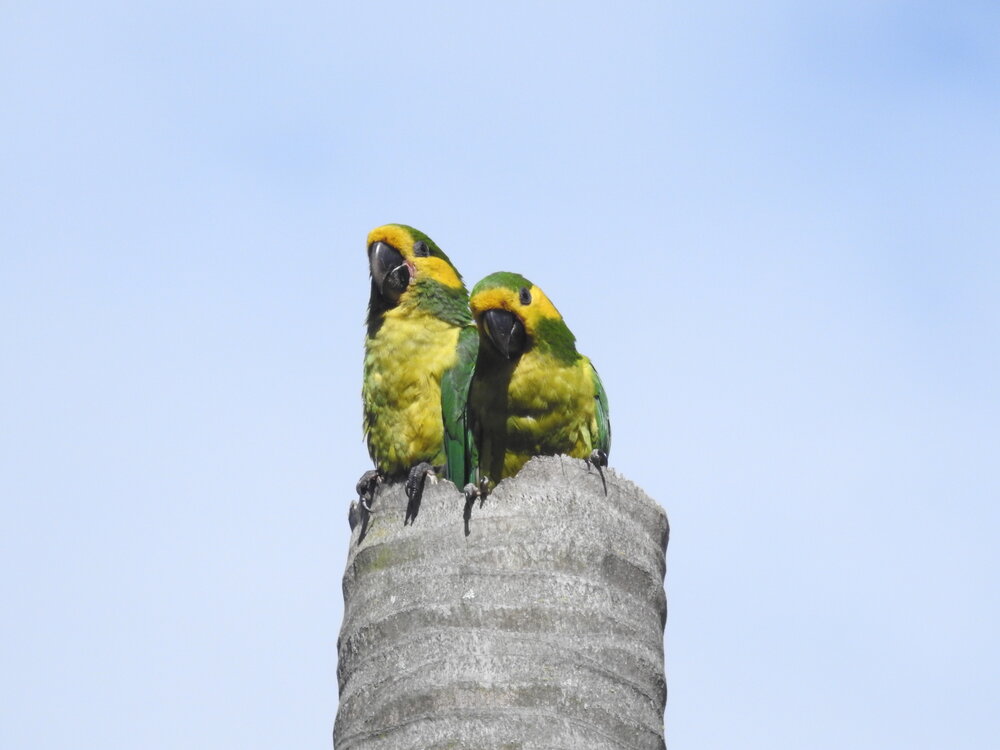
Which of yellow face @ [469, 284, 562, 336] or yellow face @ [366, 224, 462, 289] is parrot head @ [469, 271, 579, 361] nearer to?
yellow face @ [469, 284, 562, 336]

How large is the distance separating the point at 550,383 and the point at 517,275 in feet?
2.31

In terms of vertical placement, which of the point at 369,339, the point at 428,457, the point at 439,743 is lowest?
the point at 439,743

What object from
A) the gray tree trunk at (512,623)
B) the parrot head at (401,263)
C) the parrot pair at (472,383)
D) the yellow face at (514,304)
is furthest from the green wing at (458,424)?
the gray tree trunk at (512,623)

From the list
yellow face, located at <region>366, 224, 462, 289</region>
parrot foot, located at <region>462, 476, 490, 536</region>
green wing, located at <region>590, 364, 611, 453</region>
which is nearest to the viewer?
parrot foot, located at <region>462, 476, 490, 536</region>

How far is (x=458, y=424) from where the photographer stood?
7004 mm

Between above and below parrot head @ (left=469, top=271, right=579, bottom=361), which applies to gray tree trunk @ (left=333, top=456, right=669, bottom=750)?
below

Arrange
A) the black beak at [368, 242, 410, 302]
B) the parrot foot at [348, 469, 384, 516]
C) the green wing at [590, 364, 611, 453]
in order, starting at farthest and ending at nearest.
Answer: the black beak at [368, 242, 410, 302] → the green wing at [590, 364, 611, 453] → the parrot foot at [348, 469, 384, 516]

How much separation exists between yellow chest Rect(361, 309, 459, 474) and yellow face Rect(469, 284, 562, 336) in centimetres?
49

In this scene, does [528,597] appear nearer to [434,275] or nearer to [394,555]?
[394,555]

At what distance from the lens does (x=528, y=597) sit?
3975 mm

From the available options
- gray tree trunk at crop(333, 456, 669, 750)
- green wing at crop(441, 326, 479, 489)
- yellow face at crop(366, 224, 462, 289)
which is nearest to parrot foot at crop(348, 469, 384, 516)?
green wing at crop(441, 326, 479, 489)

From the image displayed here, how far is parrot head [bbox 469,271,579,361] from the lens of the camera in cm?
673

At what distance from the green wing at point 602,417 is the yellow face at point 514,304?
489 mm

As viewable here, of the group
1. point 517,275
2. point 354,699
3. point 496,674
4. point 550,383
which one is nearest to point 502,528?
point 496,674
